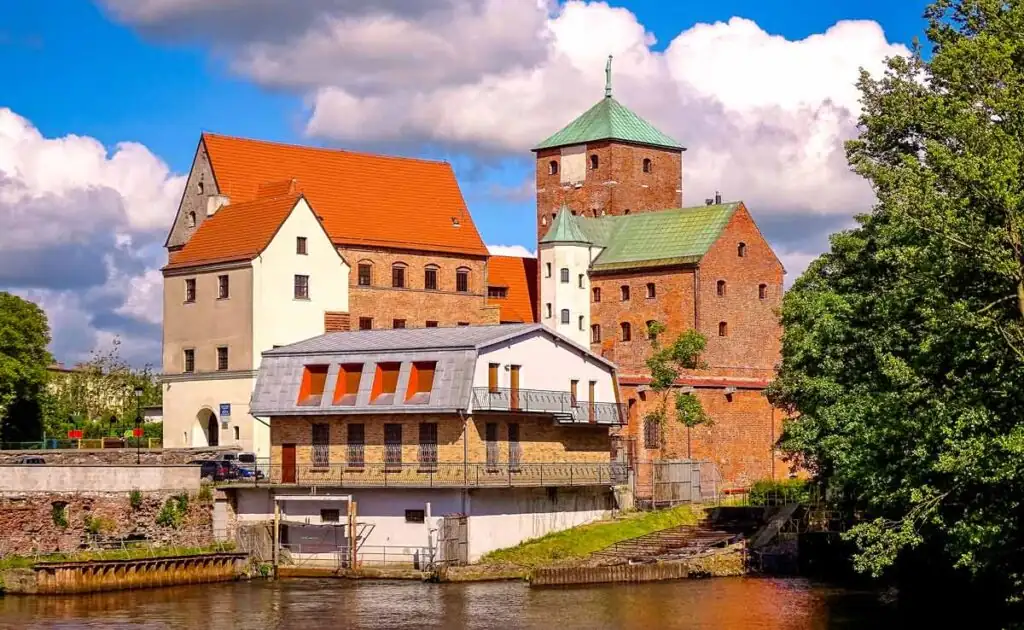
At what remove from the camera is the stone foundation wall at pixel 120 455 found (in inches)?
2576

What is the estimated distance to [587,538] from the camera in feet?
198

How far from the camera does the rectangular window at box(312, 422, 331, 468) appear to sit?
200 feet

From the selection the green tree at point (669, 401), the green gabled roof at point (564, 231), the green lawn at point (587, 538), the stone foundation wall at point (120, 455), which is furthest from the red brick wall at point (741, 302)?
the stone foundation wall at point (120, 455)

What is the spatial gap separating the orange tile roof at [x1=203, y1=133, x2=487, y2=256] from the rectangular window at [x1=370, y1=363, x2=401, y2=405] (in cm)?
2083

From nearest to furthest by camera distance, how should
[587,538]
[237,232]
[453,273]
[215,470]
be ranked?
[587,538] < [215,470] < [237,232] < [453,273]

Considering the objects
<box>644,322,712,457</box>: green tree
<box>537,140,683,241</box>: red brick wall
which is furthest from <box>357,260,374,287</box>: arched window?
<box>537,140,683,241</box>: red brick wall

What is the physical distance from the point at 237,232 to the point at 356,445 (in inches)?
754

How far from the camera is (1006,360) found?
124ft

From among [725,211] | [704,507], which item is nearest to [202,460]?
[704,507]

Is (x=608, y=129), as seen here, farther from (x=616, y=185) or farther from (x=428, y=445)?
(x=428, y=445)

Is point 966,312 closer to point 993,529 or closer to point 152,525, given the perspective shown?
point 993,529

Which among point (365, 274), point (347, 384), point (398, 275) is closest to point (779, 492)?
point (347, 384)

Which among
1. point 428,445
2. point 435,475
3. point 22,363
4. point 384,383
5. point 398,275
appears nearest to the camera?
point 435,475

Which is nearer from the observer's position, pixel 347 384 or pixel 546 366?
pixel 347 384
